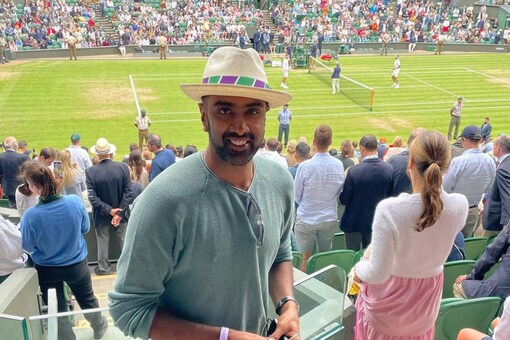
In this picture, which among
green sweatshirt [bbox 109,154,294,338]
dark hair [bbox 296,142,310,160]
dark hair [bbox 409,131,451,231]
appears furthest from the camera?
dark hair [bbox 296,142,310,160]

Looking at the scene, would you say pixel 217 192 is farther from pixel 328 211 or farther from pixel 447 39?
pixel 447 39

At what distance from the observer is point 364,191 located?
602cm

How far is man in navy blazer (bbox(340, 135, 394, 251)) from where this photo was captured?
236 inches

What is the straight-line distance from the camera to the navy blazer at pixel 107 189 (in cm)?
673

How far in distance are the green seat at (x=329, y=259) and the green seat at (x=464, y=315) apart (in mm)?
1239

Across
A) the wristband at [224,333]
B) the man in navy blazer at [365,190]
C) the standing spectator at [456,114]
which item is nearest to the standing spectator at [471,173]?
the man in navy blazer at [365,190]

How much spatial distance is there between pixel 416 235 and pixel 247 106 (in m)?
1.65

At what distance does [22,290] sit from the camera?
431 centimetres

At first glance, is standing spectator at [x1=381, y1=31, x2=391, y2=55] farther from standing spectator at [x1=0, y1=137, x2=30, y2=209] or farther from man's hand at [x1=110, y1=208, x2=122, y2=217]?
man's hand at [x1=110, y1=208, x2=122, y2=217]

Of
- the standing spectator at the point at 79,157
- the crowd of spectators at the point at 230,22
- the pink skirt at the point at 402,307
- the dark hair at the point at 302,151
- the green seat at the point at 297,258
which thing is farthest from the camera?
the crowd of spectators at the point at 230,22

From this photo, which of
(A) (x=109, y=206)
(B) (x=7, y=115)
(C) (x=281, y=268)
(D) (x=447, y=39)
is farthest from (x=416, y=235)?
(D) (x=447, y=39)

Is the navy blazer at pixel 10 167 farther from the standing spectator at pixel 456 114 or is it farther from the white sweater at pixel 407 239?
the standing spectator at pixel 456 114

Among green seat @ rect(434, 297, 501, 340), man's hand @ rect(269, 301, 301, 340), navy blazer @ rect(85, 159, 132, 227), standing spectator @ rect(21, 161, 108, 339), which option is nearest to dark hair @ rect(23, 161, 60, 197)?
standing spectator @ rect(21, 161, 108, 339)

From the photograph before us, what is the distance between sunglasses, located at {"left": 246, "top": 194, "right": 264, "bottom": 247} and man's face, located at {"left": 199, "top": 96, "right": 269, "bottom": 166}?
181 mm
